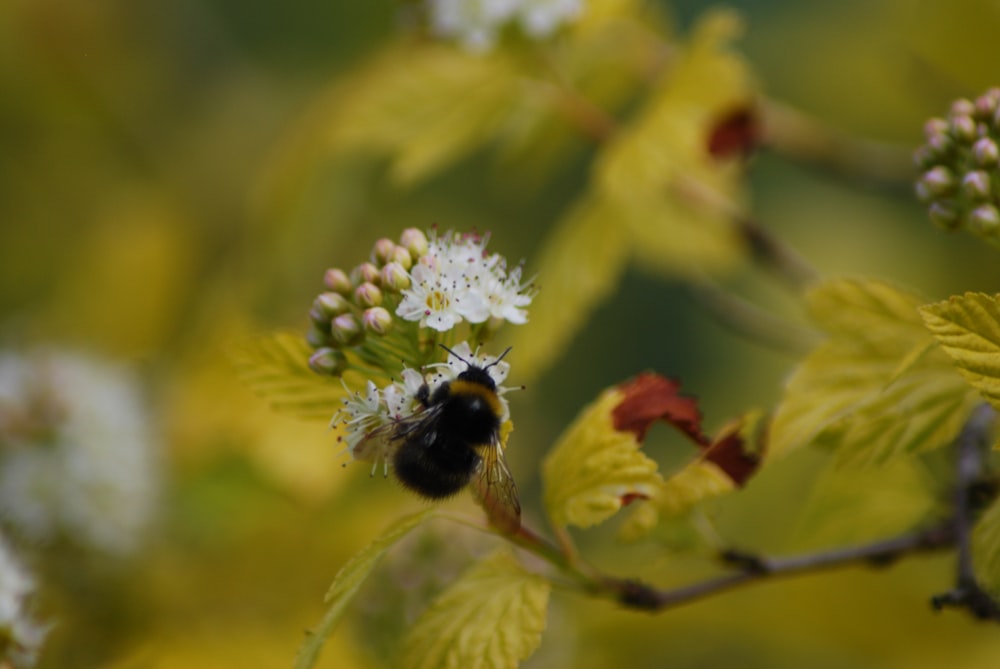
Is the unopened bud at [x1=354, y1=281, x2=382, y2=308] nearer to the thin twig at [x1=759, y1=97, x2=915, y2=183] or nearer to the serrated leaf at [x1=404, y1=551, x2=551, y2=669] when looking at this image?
the serrated leaf at [x1=404, y1=551, x2=551, y2=669]

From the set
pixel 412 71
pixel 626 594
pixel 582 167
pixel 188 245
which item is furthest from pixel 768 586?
pixel 582 167

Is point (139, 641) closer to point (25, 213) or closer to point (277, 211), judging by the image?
point (277, 211)

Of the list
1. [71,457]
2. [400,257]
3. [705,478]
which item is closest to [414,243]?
[400,257]

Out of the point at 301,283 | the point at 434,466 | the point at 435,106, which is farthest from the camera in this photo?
the point at 301,283

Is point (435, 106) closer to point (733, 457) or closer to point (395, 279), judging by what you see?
point (395, 279)

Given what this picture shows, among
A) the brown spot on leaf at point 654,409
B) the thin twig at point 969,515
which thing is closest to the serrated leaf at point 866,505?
the thin twig at point 969,515

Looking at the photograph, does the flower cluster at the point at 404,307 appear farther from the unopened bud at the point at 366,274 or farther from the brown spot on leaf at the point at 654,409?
the brown spot on leaf at the point at 654,409
